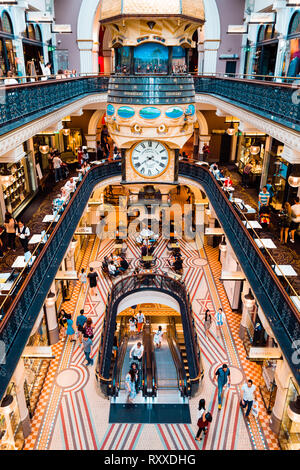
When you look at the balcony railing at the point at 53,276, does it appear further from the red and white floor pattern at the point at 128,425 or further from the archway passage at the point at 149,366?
the archway passage at the point at 149,366

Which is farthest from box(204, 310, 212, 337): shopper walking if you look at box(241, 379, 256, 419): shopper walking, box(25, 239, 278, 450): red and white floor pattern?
box(241, 379, 256, 419): shopper walking

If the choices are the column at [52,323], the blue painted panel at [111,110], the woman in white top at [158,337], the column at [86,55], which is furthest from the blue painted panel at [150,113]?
the column at [86,55]

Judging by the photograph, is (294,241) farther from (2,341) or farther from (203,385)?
(2,341)

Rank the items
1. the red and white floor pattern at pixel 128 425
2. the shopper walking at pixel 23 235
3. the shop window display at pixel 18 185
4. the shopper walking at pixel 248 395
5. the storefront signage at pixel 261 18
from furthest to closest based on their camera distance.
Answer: the storefront signage at pixel 261 18, the shop window display at pixel 18 185, the shopper walking at pixel 248 395, the shopper walking at pixel 23 235, the red and white floor pattern at pixel 128 425

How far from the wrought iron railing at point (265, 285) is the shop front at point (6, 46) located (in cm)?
889

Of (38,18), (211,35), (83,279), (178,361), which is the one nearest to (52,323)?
(83,279)

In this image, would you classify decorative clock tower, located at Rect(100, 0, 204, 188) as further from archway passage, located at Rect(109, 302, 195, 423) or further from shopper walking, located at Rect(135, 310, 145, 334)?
shopper walking, located at Rect(135, 310, 145, 334)

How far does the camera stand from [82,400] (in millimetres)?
10391

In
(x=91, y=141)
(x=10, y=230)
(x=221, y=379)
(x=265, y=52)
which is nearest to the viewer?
(x=10, y=230)

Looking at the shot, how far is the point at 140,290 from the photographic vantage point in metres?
14.6

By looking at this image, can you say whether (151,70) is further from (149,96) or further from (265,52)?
(265,52)

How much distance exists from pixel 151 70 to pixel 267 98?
2947 millimetres

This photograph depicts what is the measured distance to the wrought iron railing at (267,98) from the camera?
7.00 m

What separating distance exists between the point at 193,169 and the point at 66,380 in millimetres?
10258
